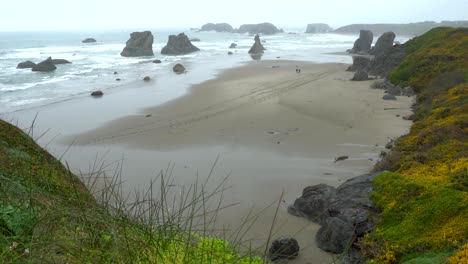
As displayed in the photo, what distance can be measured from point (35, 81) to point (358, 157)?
108 ft

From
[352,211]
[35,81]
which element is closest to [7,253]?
[352,211]

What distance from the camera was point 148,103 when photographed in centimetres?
2398

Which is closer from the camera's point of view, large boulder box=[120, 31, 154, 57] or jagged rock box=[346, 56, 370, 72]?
jagged rock box=[346, 56, 370, 72]

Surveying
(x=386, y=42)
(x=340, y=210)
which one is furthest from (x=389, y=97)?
(x=386, y=42)

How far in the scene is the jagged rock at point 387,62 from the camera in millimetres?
33250

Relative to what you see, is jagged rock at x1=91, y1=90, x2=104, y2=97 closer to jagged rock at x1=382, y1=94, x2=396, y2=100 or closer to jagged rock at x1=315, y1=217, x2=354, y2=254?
jagged rock at x1=382, y1=94, x2=396, y2=100

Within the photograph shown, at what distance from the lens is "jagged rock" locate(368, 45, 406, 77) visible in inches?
1309

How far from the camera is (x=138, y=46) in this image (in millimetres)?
66000

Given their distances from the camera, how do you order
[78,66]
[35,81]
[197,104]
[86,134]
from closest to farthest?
1. [86,134]
2. [197,104]
3. [35,81]
4. [78,66]

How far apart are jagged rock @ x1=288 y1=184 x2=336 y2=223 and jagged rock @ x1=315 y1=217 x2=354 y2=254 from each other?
798 millimetres

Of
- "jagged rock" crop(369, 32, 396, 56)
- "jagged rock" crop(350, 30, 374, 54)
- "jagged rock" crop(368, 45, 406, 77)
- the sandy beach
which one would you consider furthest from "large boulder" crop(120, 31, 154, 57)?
"jagged rock" crop(368, 45, 406, 77)

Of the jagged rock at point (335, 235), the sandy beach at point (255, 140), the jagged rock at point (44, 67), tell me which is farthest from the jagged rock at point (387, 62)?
the jagged rock at point (44, 67)

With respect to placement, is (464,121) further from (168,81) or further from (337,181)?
(168,81)

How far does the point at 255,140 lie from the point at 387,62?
23.0 meters
